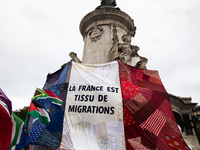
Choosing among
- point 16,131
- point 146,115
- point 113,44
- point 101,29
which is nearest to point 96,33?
point 101,29

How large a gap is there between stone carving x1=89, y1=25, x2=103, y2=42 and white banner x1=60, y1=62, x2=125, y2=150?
4.44 metres

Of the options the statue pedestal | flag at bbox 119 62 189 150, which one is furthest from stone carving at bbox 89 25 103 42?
flag at bbox 119 62 189 150

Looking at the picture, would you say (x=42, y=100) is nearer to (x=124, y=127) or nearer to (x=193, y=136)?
(x=124, y=127)

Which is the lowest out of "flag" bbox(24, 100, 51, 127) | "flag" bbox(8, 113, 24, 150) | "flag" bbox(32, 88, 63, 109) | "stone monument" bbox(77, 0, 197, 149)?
"flag" bbox(8, 113, 24, 150)

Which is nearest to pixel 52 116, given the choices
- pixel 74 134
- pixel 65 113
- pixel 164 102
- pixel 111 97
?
pixel 65 113

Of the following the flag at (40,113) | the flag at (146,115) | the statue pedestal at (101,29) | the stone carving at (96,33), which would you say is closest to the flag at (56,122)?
the flag at (40,113)

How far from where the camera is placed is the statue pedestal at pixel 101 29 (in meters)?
8.83

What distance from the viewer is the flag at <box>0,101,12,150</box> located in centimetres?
387

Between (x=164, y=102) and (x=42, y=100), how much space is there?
4.32 m

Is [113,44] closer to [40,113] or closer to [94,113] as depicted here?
[94,113]

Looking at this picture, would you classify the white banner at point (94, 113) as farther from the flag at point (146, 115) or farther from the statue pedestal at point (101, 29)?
the statue pedestal at point (101, 29)

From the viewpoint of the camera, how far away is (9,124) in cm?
410

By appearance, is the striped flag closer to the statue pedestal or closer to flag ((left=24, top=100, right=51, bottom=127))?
flag ((left=24, top=100, right=51, bottom=127))

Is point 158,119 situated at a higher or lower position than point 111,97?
lower
